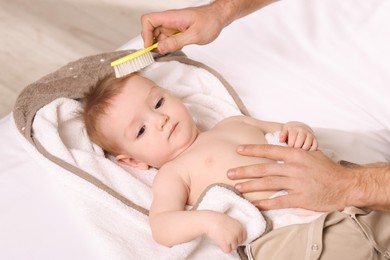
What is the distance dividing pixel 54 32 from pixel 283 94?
4.29ft

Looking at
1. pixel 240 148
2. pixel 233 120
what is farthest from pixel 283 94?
pixel 240 148

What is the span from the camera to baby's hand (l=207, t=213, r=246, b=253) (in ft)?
4.01

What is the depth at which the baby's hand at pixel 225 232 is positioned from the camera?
1.22m

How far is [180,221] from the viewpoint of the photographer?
1.28m

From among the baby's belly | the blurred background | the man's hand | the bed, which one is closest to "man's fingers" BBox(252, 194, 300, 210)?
the man's hand

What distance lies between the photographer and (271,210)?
4.34 ft

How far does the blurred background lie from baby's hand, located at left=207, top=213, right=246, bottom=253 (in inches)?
53.4

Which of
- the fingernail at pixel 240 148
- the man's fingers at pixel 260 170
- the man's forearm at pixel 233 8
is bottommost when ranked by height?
the man's fingers at pixel 260 170

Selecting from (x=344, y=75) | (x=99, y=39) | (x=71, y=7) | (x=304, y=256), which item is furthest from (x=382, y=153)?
(x=71, y=7)

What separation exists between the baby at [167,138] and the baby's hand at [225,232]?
0.35ft

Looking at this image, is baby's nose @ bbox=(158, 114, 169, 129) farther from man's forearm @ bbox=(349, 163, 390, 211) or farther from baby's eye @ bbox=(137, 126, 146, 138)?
man's forearm @ bbox=(349, 163, 390, 211)

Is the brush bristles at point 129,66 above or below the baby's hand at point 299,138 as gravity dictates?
above

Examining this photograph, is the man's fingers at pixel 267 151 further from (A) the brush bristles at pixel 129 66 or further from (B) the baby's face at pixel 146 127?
(A) the brush bristles at pixel 129 66

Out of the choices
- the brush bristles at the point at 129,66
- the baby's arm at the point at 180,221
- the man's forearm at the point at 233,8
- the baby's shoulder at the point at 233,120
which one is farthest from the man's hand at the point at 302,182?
the man's forearm at the point at 233,8
